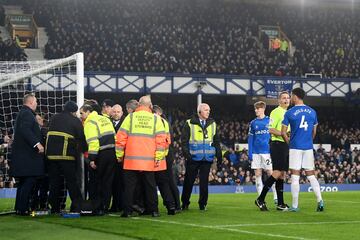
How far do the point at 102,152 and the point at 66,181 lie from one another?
2.75 ft

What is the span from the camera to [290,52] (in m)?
46.1

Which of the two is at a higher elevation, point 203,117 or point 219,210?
point 203,117

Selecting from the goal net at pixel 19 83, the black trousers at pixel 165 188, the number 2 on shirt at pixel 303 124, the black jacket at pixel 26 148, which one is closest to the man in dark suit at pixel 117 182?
the black trousers at pixel 165 188

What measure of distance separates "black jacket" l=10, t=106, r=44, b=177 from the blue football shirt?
15.2 ft

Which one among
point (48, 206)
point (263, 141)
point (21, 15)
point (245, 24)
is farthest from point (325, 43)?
point (48, 206)

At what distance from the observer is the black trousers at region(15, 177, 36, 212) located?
13192mm

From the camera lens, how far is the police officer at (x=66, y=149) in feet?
42.5

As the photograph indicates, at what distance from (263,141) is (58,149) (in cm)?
520

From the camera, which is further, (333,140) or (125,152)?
(333,140)

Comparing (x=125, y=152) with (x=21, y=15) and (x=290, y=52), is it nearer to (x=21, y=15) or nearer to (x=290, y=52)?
(x=21, y=15)

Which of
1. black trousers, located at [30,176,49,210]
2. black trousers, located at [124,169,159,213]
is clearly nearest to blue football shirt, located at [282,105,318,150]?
black trousers, located at [124,169,159,213]

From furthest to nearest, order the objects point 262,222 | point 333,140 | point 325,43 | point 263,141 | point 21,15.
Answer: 1. point 325,43
2. point 21,15
3. point 333,140
4. point 263,141
5. point 262,222

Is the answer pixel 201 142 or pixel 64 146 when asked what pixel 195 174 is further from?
pixel 64 146

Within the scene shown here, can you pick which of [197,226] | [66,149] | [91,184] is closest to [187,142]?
[91,184]
